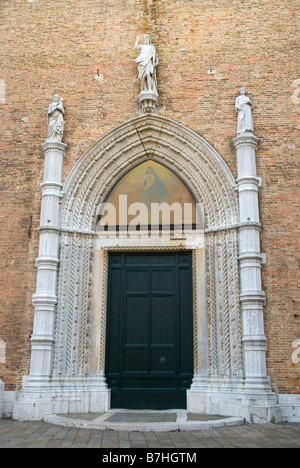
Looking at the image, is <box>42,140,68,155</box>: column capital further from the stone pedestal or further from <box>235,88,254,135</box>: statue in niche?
<box>235,88,254,135</box>: statue in niche

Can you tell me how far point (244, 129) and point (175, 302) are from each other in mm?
3783

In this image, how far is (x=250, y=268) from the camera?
28.6 ft

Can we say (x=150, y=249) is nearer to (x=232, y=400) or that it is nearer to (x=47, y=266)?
(x=47, y=266)

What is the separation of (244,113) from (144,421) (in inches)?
245

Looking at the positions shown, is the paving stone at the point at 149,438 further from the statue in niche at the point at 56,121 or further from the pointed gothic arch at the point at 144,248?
the statue in niche at the point at 56,121

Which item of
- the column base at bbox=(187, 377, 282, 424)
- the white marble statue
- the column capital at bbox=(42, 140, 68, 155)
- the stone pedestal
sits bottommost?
the column base at bbox=(187, 377, 282, 424)

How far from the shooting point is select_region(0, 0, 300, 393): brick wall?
29.9ft

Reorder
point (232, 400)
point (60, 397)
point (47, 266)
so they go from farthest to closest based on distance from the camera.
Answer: point (47, 266)
point (60, 397)
point (232, 400)

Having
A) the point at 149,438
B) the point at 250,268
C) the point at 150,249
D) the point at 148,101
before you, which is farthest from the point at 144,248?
the point at 149,438

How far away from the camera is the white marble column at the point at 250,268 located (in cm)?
827

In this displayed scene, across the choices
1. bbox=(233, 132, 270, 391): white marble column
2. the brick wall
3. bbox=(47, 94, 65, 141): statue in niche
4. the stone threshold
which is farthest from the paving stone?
bbox=(47, 94, 65, 141): statue in niche

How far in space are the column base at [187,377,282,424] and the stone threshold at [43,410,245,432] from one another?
8.3 inches

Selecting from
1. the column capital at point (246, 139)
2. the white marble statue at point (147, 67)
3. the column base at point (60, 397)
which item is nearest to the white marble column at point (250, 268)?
the column capital at point (246, 139)
